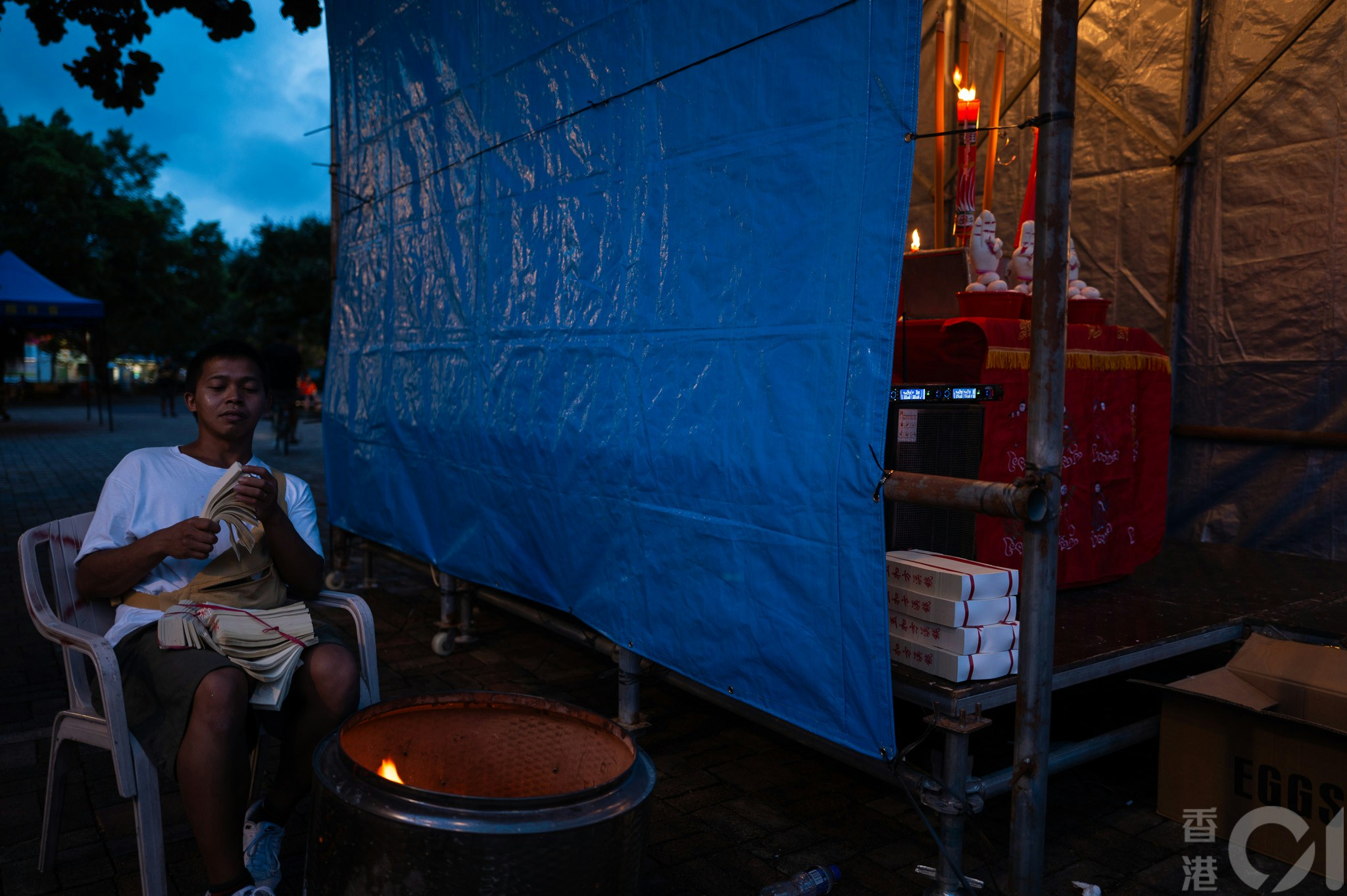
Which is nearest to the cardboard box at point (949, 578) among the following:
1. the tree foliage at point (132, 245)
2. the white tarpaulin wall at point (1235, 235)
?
the white tarpaulin wall at point (1235, 235)

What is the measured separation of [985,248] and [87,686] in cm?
346

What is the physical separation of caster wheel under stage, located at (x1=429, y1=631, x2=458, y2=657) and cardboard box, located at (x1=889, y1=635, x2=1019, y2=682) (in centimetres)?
267

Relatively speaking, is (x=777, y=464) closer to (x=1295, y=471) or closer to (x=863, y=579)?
(x=863, y=579)

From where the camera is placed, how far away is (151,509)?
2.41 meters

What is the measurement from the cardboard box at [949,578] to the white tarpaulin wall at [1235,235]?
9.67 feet

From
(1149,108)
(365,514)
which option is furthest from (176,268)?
(1149,108)

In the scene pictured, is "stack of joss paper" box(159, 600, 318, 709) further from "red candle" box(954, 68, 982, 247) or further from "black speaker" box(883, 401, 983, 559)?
"red candle" box(954, 68, 982, 247)

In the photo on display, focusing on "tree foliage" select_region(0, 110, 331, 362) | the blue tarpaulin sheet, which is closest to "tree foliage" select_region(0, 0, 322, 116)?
the blue tarpaulin sheet

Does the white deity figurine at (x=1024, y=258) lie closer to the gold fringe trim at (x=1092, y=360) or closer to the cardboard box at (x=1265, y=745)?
the gold fringe trim at (x=1092, y=360)

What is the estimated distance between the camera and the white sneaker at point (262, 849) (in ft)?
7.28

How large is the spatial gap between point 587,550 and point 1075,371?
2.07 meters

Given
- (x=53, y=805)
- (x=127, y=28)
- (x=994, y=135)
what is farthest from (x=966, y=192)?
(x=127, y=28)

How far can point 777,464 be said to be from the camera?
2.60 meters

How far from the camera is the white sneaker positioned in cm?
222
